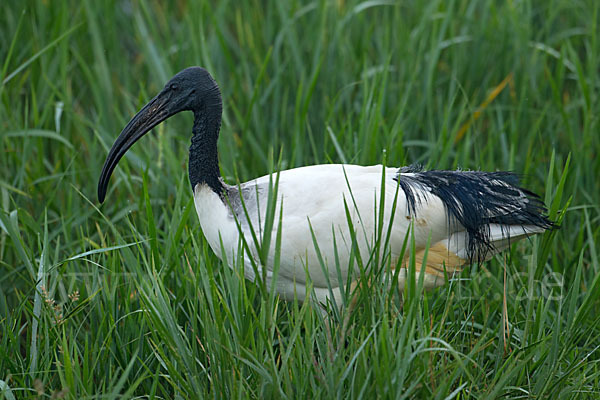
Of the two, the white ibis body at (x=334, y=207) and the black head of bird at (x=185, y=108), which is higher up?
the black head of bird at (x=185, y=108)

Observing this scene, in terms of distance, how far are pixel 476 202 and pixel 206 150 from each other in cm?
99

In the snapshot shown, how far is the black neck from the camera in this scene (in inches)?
112

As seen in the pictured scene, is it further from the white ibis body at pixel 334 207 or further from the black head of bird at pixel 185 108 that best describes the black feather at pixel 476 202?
the black head of bird at pixel 185 108

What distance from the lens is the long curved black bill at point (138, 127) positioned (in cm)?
278

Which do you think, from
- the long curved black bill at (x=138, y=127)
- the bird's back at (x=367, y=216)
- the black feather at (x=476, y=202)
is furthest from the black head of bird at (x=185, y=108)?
the black feather at (x=476, y=202)

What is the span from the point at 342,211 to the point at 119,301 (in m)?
0.88

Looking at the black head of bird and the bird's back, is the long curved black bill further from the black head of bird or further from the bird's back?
the bird's back

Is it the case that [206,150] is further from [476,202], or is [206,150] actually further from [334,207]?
[476,202]

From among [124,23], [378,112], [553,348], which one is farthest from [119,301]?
[124,23]

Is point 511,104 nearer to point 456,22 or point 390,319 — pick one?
point 456,22

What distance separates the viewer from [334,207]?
106 inches

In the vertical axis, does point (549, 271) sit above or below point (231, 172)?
below

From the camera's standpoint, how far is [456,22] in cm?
486

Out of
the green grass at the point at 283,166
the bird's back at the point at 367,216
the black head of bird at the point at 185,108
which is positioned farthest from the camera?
the black head of bird at the point at 185,108
